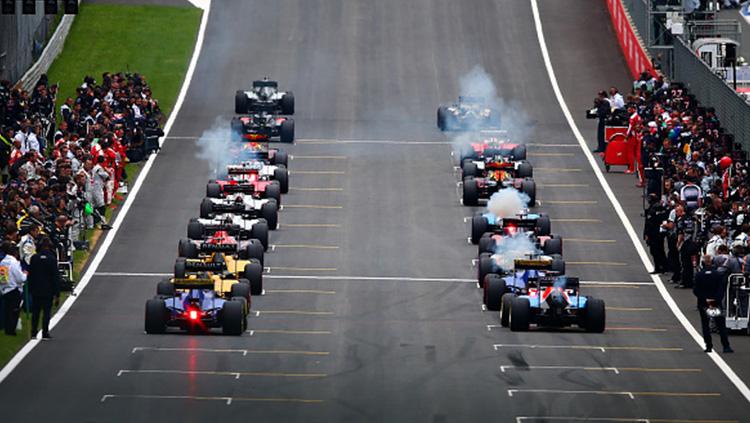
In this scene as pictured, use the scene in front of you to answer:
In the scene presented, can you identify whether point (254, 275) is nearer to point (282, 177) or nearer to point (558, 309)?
point (558, 309)

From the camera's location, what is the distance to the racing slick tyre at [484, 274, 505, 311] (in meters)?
39.3

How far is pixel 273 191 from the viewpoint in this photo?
49750 millimetres

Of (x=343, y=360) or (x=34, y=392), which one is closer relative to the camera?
(x=34, y=392)

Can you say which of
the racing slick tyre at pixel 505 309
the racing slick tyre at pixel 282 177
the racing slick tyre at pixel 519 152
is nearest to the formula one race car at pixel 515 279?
the racing slick tyre at pixel 505 309

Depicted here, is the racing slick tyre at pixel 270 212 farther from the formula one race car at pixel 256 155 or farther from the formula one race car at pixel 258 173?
the formula one race car at pixel 256 155

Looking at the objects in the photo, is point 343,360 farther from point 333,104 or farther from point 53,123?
point 333,104

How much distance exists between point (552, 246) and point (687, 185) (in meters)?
3.83

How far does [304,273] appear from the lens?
43.6 metres

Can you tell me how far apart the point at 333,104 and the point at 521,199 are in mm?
16783

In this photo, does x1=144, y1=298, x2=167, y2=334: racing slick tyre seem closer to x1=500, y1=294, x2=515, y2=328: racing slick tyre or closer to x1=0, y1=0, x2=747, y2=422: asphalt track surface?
x1=0, y1=0, x2=747, y2=422: asphalt track surface

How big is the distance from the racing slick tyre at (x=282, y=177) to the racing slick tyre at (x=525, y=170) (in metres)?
6.77

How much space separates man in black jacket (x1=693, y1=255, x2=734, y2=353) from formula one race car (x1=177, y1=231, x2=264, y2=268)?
10766 millimetres

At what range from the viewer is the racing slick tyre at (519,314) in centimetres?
3719

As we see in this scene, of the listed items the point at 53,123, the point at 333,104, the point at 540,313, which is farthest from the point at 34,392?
the point at 333,104
